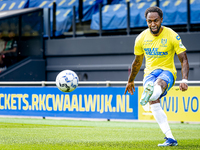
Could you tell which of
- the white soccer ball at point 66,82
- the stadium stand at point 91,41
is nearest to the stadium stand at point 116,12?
the stadium stand at point 91,41

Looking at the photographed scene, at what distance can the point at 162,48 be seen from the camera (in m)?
6.71

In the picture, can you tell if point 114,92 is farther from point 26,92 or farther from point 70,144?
point 70,144

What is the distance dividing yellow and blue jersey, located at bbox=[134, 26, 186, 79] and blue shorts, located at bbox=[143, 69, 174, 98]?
75 mm

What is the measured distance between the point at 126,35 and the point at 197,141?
1069 centimetres

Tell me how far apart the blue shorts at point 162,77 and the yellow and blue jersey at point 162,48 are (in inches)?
3.0

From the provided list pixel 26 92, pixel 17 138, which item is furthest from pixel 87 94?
pixel 17 138

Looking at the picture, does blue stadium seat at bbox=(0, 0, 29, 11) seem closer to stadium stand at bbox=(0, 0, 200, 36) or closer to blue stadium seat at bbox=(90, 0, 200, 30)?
stadium stand at bbox=(0, 0, 200, 36)

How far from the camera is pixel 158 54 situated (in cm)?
675

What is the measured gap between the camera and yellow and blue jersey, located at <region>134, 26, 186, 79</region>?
263 inches

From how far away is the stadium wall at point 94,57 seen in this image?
17.8m

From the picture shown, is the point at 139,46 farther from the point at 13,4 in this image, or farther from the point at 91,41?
the point at 13,4

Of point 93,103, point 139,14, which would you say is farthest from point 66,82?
point 139,14

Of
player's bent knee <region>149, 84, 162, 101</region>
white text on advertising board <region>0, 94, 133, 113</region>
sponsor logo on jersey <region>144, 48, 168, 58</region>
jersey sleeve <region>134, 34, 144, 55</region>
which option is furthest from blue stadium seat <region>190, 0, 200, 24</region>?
player's bent knee <region>149, 84, 162, 101</region>

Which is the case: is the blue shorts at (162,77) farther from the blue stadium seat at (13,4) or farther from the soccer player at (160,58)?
the blue stadium seat at (13,4)
